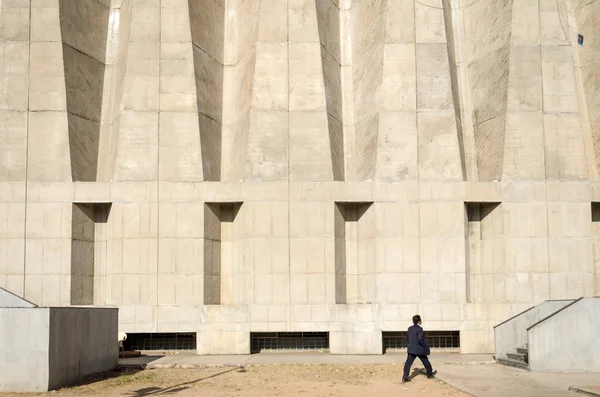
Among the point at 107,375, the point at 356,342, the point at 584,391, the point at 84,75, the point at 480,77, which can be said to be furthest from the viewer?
the point at 480,77

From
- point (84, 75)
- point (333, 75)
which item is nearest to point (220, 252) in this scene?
point (333, 75)

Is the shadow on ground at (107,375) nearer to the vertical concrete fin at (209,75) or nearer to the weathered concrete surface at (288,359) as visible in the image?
the weathered concrete surface at (288,359)

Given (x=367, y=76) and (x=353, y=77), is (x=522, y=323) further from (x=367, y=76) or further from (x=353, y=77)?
(x=353, y=77)

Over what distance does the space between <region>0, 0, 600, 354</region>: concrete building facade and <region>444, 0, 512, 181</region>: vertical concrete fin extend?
129 millimetres

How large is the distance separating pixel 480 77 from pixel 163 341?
1580 cm

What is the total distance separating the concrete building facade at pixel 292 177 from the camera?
22016 millimetres

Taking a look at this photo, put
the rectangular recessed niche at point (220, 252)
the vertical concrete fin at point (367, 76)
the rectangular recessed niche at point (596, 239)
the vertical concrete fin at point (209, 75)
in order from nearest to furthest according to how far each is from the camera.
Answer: the rectangular recessed niche at point (220, 252) < the rectangular recessed niche at point (596, 239) < the vertical concrete fin at point (209, 75) < the vertical concrete fin at point (367, 76)

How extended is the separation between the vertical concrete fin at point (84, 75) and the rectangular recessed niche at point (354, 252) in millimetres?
9584

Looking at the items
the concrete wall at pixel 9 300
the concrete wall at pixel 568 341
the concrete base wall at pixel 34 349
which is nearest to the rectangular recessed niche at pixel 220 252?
the concrete wall at pixel 9 300

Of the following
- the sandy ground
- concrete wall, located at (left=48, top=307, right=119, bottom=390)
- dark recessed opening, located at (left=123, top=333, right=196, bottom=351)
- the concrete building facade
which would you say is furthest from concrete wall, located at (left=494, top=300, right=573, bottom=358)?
concrete wall, located at (left=48, top=307, right=119, bottom=390)

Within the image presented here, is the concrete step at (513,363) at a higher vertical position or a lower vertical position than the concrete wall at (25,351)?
lower

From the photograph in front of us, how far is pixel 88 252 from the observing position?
74.8ft

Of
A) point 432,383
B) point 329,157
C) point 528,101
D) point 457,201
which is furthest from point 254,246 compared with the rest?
point 528,101

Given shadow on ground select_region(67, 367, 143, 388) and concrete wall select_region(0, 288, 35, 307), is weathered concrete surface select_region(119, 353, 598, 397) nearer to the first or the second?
shadow on ground select_region(67, 367, 143, 388)
